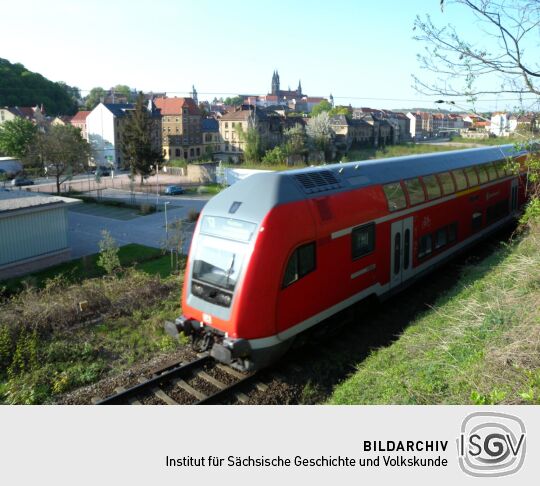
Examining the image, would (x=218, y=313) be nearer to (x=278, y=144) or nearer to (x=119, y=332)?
(x=119, y=332)

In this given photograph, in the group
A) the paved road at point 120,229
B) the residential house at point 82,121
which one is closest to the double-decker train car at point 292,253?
the paved road at point 120,229

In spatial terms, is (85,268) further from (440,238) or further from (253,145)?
(253,145)

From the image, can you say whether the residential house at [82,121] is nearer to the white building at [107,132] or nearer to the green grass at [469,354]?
the white building at [107,132]

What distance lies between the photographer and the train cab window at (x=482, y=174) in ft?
54.4

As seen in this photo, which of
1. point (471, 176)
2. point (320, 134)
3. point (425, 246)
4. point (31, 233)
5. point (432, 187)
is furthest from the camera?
point (320, 134)

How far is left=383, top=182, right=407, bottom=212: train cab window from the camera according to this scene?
1173 centimetres

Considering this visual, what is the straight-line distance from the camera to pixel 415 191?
12.8 meters

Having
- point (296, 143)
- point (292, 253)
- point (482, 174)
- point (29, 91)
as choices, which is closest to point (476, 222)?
point (482, 174)

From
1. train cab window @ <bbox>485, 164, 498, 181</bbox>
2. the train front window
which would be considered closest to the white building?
train cab window @ <bbox>485, 164, 498, 181</bbox>

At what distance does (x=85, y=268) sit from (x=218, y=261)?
601 inches

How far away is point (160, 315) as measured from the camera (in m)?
A: 12.2

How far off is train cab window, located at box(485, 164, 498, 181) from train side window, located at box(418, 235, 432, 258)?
5.51 meters
